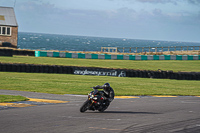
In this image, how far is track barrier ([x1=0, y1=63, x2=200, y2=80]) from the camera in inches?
1094

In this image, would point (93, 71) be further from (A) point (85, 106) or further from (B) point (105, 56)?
(B) point (105, 56)

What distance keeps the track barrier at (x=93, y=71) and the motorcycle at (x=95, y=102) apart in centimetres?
1759

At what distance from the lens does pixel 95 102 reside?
438 inches

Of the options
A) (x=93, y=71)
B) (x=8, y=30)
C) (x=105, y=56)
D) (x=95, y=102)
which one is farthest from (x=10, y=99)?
(x=8, y=30)

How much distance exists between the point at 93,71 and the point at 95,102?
18363mm

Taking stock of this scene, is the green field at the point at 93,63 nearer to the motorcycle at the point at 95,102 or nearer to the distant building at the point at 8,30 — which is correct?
the distant building at the point at 8,30

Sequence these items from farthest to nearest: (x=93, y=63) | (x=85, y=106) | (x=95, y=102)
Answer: (x=93, y=63) → (x=85, y=106) → (x=95, y=102)

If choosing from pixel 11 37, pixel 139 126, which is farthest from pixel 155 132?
pixel 11 37

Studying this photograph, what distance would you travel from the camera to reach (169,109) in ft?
42.3

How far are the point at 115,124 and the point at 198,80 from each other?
2350cm

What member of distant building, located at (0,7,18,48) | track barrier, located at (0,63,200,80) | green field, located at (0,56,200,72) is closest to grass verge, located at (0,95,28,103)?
track barrier, located at (0,63,200,80)

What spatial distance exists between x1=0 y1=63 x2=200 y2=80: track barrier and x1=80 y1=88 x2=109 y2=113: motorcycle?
17.6 m

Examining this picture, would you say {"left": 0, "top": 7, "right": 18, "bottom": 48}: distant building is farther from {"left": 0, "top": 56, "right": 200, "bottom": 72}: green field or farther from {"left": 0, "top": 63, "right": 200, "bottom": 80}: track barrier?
{"left": 0, "top": 63, "right": 200, "bottom": 80}: track barrier

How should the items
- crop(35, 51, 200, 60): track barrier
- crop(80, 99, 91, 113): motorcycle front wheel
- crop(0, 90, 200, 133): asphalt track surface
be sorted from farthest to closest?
crop(35, 51, 200, 60): track barrier < crop(80, 99, 91, 113): motorcycle front wheel < crop(0, 90, 200, 133): asphalt track surface
